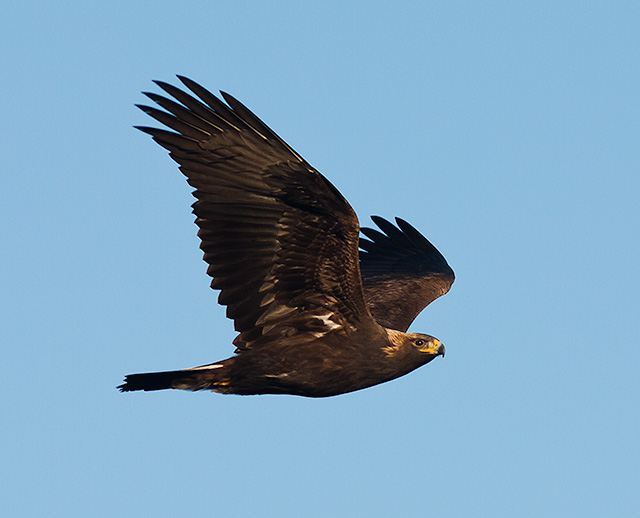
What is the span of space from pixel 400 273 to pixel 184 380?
192 inches

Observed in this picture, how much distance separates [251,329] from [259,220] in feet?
3.90

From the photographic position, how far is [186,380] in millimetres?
9977

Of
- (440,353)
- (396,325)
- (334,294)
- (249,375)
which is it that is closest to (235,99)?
(334,294)

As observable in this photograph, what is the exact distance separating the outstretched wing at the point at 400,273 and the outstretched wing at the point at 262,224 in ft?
8.66

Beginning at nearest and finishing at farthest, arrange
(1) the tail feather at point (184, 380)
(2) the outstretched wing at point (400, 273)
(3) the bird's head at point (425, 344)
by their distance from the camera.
→ (1) the tail feather at point (184, 380) < (3) the bird's head at point (425, 344) < (2) the outstretched wing at point (400, 273)

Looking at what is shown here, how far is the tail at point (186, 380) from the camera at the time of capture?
977cm

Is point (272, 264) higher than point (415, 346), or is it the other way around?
Answer: point (272, 264)

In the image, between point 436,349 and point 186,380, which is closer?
point 186,380

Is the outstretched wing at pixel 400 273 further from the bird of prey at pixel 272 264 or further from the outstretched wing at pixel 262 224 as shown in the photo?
the outstretched wing at pixel 262 224

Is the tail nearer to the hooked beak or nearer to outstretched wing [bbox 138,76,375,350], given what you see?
outstretched wing [bbox 138,76,375,350]

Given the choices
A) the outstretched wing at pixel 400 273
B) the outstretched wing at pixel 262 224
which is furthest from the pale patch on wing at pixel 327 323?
the outstretched wing at pixel 400 273

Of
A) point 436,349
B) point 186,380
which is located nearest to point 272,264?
point 186,380

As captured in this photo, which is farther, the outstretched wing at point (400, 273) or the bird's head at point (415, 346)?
the outstretched wing at point (400, 273)

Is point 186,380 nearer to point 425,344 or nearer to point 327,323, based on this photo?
point 327,323
